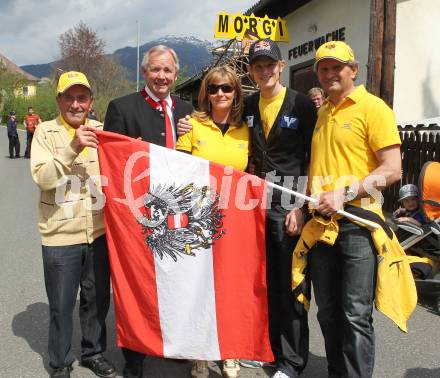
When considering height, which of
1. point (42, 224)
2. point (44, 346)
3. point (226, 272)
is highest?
point (42, 224)

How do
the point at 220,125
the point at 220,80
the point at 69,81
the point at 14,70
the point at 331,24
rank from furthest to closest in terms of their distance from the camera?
the point at 14,70
the point at 331,24
the point at 220,125
the point at 220,80
the point at 69,81

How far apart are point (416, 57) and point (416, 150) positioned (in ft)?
8.20

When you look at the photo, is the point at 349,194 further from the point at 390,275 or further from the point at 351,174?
the point at 390,275

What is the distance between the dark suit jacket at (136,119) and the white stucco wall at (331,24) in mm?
6918

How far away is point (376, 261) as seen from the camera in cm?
300

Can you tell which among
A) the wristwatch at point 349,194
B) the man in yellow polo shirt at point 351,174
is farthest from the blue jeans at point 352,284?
the wristwatch at point 349,194

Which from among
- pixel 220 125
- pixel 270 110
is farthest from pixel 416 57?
pixel 220 125

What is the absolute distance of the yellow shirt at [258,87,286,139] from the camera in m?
3.37

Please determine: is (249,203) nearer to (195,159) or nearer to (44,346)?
(195,159)

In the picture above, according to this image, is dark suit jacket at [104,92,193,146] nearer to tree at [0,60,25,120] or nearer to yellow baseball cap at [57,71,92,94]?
yellow baseball cap at [57,71,92,94]

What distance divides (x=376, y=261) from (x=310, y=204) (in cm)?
52

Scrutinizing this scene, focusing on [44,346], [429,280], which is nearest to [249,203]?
[44,346]

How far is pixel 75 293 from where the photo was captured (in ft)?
11.4

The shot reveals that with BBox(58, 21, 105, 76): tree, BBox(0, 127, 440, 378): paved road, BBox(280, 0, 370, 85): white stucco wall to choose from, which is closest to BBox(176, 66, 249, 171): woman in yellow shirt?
BBox(0, 127, 440, 378): paved road
